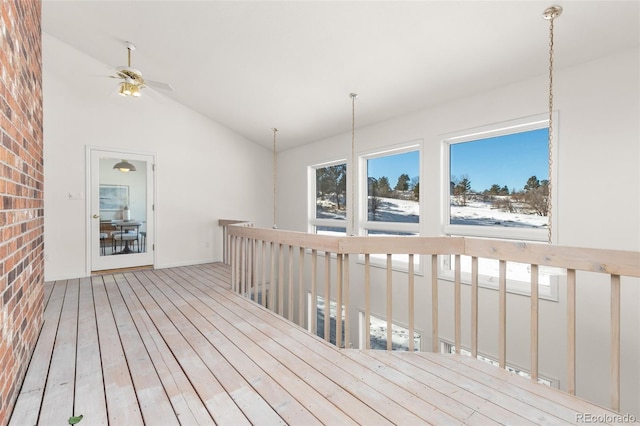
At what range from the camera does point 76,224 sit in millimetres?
4500

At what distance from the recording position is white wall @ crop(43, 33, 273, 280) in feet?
14.2

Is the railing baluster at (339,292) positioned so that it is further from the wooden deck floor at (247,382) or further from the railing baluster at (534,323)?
the railing baluster at (534,323)

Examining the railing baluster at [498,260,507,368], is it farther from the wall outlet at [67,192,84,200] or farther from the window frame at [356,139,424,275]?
the wall outlet at [67,192,84,200]

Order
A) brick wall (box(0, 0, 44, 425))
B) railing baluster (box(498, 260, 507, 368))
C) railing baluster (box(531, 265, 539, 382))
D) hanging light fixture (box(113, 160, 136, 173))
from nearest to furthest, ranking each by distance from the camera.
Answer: brick wall (box(0, 0, 44, 425)) → railing baluster (box(531, 265, 539, 382)) → railing baluster (box(498, 260, 507, 368)) → hanging light fixture (box(113, 160, 136, 173))

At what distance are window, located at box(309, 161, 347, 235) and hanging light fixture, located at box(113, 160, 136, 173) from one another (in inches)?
124

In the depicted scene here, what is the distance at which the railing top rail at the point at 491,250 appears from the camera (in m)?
1.54

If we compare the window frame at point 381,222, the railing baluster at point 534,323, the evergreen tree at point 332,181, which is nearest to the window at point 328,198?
the evergreen tree at point 332,181

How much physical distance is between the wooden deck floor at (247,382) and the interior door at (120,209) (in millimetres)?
2249

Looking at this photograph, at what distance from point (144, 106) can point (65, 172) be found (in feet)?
5.25

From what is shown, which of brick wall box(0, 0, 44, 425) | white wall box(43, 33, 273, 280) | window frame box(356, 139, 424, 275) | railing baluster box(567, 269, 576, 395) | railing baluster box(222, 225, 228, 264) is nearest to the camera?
brick wall box(0, 0, 44, 425)

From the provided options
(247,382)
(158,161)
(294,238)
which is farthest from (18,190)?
(158,161)

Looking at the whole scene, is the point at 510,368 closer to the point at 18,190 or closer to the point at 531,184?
the point at 531,184

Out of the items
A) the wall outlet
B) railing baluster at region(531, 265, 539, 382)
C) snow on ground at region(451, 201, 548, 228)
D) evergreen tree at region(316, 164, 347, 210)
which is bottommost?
railing baluster at region(531, 265, 539, 382)

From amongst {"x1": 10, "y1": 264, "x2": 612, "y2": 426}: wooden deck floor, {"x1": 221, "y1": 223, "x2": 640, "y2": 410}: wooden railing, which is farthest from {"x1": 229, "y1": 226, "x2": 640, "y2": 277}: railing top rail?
{"x1": 10, "y1": 264, "x2": 612, "y2": 426}: wooden deck floor
